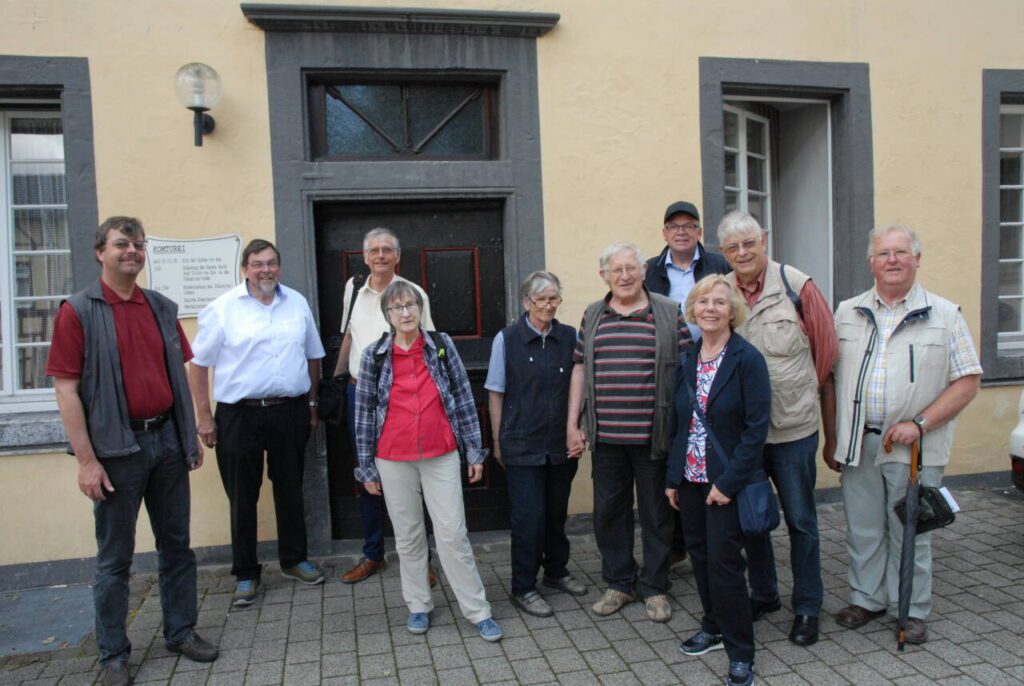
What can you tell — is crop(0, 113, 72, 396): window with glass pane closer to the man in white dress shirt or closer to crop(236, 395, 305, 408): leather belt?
the man in white dress shirt

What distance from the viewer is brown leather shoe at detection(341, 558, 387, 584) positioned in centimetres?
464

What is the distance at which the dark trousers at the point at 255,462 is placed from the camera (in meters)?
4.38

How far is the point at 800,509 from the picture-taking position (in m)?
3.71

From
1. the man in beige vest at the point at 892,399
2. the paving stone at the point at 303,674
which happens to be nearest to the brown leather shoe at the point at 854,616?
the man in beige vest at the point at 892,399

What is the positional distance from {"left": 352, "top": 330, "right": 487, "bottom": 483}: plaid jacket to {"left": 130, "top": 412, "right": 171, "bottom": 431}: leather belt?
89cm

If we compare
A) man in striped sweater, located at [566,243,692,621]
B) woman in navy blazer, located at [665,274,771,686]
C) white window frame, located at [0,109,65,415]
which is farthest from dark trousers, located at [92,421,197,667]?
woman in navy blazer, located at [665,274,771,686]

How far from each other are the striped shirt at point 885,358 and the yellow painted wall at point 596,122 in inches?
75.0

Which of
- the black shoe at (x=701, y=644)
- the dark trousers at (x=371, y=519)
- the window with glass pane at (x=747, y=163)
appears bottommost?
the black shoe at (x=701, y=644)

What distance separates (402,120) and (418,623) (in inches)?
125

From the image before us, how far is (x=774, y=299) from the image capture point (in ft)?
12.0

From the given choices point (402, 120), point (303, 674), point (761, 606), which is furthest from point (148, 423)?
point (761, 606)

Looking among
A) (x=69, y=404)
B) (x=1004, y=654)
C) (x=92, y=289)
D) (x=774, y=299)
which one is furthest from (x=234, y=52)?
(x=1004, y=654)

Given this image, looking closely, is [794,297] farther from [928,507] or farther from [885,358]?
[928,507]

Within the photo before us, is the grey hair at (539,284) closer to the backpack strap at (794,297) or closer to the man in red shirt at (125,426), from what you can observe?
the backpack strap at (794,297)
